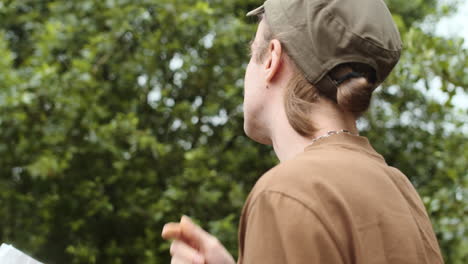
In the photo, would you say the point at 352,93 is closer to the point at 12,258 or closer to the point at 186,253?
the point at 186,253

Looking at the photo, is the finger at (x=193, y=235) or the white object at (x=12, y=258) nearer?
the finger at (x=193, y=235)

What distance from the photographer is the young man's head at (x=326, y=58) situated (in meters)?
1.56

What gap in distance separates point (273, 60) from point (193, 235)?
53 cm

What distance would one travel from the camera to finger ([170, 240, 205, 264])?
141 centimetres

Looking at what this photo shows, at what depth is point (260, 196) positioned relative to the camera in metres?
1.28

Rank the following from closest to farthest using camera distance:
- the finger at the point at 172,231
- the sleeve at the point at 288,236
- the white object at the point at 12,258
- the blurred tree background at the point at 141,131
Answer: the sleeve at the point at 288,236, the finger at the point at 172,231, the white object at the point at 12,258, the blurred tree background at the point at 141,131

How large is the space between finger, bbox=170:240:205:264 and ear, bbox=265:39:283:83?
525 millimetres

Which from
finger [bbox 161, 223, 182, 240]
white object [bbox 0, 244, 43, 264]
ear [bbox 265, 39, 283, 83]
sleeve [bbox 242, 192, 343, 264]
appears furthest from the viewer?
ear [bbox 265, 39, 283, 83]

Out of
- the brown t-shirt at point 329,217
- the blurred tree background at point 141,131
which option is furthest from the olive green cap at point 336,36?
the blurred tree background at point 141,131

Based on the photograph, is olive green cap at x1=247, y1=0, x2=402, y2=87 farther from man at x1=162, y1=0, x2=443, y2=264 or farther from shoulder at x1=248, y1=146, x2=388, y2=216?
shoulder at x1=248, y1=146, x2=388, y2=216

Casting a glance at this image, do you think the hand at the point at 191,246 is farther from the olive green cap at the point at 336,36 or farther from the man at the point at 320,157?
the olive green cap at the point at 336,36

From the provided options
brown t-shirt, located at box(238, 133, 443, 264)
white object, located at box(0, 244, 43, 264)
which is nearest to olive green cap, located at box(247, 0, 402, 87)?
brown t-shirt, located at box(238, 133, 443, 264)

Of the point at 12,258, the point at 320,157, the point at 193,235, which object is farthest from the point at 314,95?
the point at 12,258

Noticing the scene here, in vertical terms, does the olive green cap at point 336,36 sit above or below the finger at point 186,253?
above
